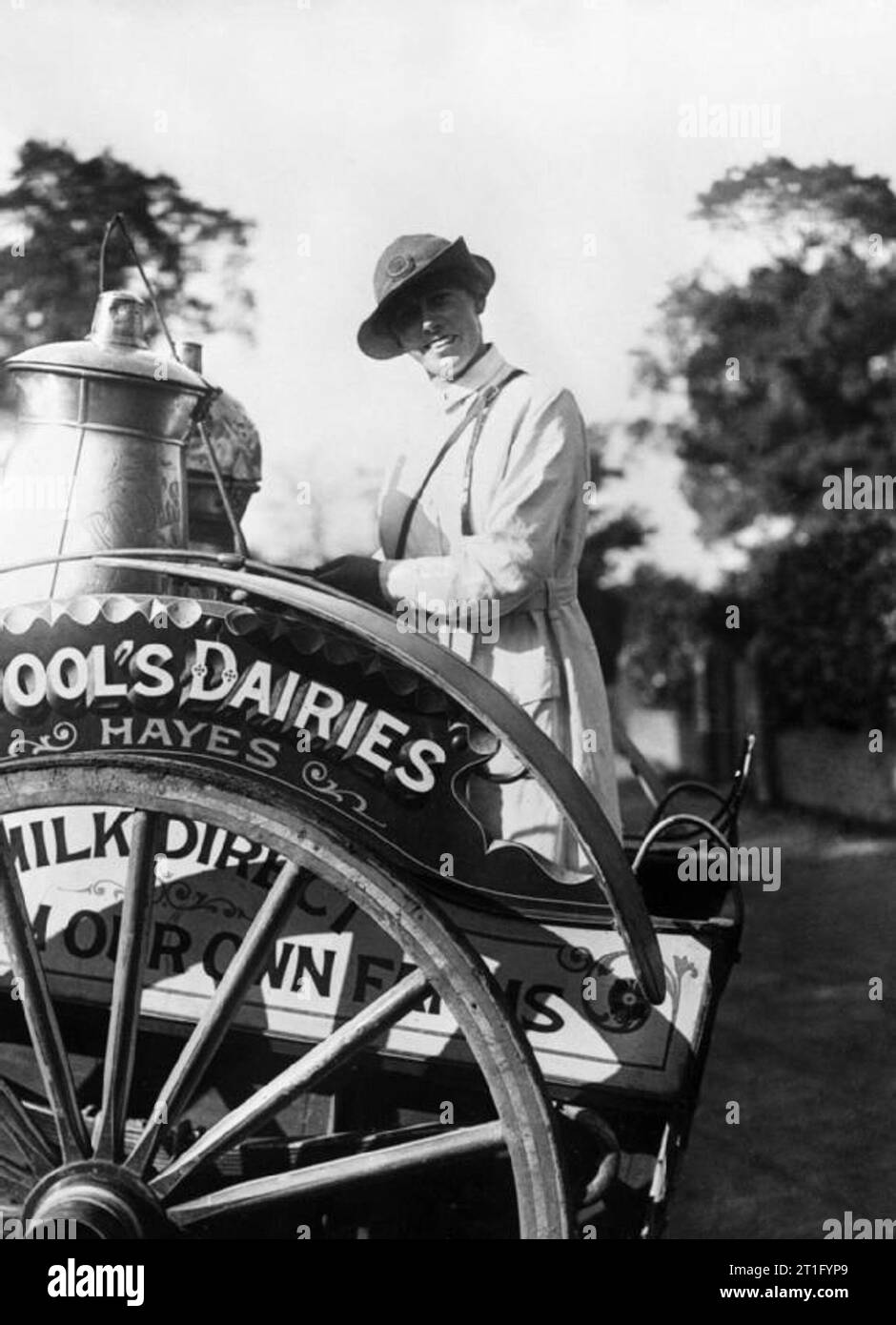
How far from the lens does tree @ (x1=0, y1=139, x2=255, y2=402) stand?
8.47 feet

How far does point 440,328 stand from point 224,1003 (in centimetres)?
118

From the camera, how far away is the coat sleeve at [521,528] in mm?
2439

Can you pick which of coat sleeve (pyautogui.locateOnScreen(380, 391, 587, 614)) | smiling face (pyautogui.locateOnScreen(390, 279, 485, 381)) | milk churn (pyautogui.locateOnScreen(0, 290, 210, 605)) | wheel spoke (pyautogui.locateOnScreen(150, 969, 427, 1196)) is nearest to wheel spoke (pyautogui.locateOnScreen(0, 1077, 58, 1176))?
wheel spoke (pyautogui.locateOnScreen(150, 969, 427, 1196))

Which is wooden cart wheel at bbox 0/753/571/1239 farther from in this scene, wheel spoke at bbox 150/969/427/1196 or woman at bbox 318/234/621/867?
woman at bbox 318/234/621/867

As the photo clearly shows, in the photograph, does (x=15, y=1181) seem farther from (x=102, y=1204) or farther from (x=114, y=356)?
(x=114, y=356)

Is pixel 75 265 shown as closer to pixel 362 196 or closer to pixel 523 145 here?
pixel 362 196

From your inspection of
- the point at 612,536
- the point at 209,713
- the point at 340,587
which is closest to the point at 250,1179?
the point at 209,713

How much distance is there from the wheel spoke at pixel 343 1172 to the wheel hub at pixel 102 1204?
41 mm

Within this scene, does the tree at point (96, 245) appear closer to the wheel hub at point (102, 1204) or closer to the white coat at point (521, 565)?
the white coat at point (521, 565)

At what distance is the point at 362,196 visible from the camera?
2568mm

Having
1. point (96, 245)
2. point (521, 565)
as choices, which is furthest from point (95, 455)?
point (521, 565)

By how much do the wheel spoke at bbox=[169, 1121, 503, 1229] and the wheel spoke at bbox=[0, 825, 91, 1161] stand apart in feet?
0.63

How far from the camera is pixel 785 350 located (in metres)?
2.73
